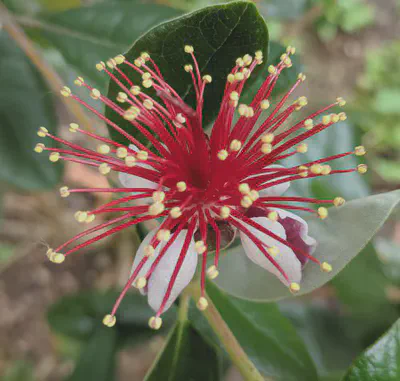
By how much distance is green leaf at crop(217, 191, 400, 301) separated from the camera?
0.61 metres

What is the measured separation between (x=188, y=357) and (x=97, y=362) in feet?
1.76

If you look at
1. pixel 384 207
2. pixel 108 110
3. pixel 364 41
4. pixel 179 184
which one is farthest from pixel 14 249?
pixel 364 41

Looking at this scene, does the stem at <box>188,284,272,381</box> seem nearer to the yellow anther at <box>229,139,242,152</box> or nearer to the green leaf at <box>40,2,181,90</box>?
the yellow anther at <box>229,139,242,152</box>

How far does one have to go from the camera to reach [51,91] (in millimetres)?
1140

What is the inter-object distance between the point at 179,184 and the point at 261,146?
0.42ft

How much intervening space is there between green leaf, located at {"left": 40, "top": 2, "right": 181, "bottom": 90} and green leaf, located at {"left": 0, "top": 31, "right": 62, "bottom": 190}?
0.13 meters

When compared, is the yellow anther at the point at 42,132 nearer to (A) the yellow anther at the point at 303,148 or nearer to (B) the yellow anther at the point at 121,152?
(B) the yellow anther at the point at 121,152

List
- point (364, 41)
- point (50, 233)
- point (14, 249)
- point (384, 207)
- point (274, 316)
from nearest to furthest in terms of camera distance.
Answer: point (384, 207), point (274, 316), point (50, 233), point (14, 249), point (364, 41)

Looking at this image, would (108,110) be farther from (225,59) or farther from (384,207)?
(384,207)

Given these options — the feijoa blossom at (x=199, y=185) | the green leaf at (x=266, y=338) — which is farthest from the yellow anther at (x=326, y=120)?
the green leaf at (x=266, y=338)

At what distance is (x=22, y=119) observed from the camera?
115 centimetres

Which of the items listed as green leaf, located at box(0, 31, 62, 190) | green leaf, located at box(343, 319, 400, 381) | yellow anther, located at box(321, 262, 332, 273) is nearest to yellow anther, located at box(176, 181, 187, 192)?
yellow anther, located at box(321, 262, 332, 273)

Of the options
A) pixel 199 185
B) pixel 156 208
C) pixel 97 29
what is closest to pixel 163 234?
pixel 156 208

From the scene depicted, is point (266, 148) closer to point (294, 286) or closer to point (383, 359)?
point (294, 286)
